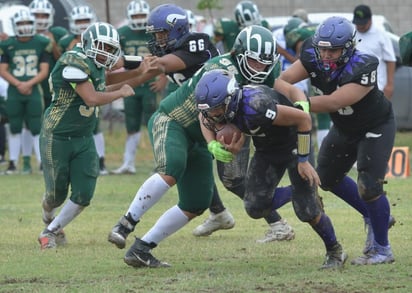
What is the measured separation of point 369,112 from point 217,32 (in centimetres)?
647

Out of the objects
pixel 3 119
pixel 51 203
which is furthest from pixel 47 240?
pixel 3 119

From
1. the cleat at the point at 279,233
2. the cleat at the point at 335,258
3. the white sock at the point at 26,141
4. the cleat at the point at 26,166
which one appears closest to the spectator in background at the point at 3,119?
the white sock at the point at 26,141

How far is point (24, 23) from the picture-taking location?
14.1 m

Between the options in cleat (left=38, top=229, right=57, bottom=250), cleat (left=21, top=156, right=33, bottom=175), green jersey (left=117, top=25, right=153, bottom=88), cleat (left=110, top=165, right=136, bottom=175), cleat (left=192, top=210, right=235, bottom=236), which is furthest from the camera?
cleat (left=21, top=156, right=33, bottom=175)

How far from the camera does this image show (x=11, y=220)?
10250 mm

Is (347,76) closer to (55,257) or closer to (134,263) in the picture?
(134,263)

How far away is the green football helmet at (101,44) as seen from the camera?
26.8ft

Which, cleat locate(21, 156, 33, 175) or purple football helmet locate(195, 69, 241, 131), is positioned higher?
purple football helmet locate(195, 69, 241, 131)

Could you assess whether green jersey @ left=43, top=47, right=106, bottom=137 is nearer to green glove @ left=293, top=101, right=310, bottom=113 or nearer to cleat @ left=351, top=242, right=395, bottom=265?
green glove @ left=293, top=101, right=310, bottom=113

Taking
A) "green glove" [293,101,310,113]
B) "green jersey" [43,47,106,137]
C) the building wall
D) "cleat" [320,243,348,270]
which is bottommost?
the building wall

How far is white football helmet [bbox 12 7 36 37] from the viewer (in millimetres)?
14008

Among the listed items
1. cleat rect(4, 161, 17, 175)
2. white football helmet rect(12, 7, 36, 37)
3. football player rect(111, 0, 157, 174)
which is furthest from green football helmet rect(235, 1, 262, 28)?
cleat rect(4, 161, 17, 175)

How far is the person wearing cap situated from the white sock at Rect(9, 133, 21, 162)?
4456 mm

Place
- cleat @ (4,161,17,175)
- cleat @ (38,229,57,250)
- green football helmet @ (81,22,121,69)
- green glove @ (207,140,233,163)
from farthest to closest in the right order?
cleat @ (4,161,17,175) → cleat @ (38,229,57,250) → green football helmet @ (81,22,121,69) → green glove @ (207,140,233,163)
